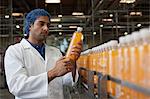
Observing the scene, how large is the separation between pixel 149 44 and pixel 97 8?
2029 mm

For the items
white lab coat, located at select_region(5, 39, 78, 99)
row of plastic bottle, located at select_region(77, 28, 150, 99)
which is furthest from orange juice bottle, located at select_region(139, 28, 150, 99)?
white lab coat, located at select_region(5, 39, 78, 99)

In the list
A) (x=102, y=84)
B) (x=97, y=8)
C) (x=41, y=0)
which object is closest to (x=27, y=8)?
(x=41, y=0)

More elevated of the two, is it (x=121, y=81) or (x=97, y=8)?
(x=97, y=8)

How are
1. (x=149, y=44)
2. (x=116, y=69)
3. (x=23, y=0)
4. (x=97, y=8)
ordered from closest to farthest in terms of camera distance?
(x=149, y=44) < (x=116, y=69) < (x=97, y=8) < (x=23, y=0)

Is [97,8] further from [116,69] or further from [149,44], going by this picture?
[149,44]

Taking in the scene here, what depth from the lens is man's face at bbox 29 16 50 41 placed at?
1.43m

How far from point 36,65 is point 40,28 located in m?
0.19

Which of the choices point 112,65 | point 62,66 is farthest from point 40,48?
point 112,65

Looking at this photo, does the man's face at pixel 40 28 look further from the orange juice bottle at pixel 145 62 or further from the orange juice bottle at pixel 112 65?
the orange juice bottle at pixel 145 62

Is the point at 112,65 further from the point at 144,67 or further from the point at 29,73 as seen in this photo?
the point at 29,73

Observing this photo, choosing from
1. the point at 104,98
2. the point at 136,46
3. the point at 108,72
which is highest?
the point at 136,46

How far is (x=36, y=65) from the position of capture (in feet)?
4.85

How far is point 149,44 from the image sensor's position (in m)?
0.64

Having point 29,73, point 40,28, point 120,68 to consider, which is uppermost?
point 40,28
